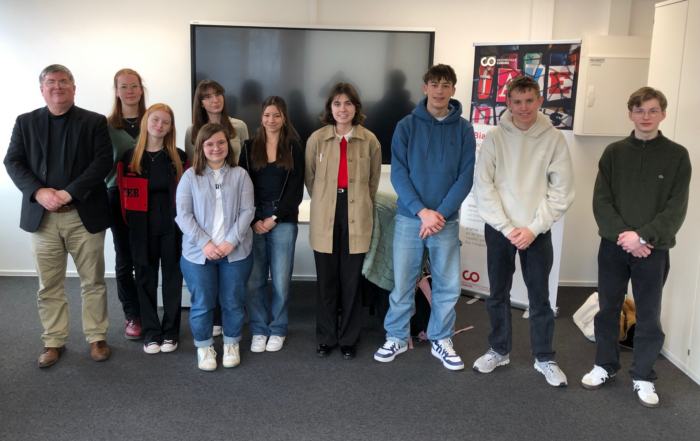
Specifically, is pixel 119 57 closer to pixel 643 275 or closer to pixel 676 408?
pixel 643 275

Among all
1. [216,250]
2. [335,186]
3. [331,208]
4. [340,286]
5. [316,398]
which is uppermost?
[335,186]

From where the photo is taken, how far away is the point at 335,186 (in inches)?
112

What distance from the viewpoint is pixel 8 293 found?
4.09 m

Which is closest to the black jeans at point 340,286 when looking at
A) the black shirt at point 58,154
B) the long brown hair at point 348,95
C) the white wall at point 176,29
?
the long brown hair at point 348,95

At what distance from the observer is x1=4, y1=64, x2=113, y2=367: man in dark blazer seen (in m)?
2.70

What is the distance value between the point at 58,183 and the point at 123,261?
2.11 feet

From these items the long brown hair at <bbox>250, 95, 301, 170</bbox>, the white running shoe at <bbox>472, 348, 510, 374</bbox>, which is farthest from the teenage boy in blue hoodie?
the long brown hair at <bbox>250, 95, 301, 170</bbox>

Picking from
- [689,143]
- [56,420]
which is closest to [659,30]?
[689,143]

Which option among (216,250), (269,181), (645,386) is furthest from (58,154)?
(645,386)

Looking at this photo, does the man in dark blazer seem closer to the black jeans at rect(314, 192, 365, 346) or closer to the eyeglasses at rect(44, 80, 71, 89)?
the eyeglasses at rect(44, 80, 71, 89)

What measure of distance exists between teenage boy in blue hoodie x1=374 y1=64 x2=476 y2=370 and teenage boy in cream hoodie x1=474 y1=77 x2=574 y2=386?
5.7 inches

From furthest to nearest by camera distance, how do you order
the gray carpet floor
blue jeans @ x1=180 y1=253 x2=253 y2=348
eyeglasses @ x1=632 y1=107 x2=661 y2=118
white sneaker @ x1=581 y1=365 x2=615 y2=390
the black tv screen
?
the black tv screen < blue jeans @ x1=180 y1=253 x2=253 y2=348 < white sneaker @ x1=581 y1=365 x2=615 y2=390 < eyeglasses @ x1=632 y1=107 x2=661 y2=118 < the gray carpet floor

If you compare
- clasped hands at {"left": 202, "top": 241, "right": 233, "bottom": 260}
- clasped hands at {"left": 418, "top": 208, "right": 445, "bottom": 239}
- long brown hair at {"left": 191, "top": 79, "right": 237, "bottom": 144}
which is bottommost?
clasped hands at {"left": 202, "top": 241, "right": 233, "bottom": 260}

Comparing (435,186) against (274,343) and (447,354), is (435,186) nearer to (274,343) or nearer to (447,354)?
(447,354)
